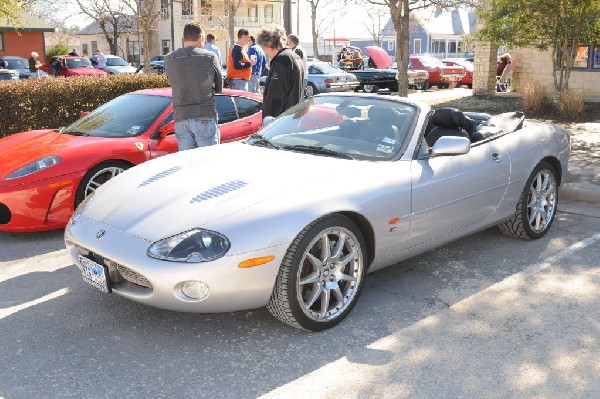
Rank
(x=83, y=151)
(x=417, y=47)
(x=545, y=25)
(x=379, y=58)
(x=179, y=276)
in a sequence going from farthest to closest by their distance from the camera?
(x=417, y=47) → (x=379, y=58) → (x=545, y=25) → (x=83, y=151) → (x=179, y=276)

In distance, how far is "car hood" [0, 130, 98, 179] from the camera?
18.8ft

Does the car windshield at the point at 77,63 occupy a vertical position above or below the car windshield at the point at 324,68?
above

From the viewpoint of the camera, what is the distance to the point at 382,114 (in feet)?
15.2

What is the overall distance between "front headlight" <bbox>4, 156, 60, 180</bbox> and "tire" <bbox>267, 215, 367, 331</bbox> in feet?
9.97

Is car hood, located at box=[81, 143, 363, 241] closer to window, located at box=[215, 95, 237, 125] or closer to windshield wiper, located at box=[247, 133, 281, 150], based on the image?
windshield wiper, located at box=[247, 133, 281, 150]

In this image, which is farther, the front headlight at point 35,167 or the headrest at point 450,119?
the front headlight at point 35,167

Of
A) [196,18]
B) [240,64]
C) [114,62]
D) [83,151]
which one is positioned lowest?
[83,151]

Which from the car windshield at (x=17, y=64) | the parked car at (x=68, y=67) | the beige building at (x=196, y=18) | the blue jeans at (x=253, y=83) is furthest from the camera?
the beige building at (x=196, y=18)

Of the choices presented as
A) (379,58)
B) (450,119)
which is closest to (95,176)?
(450,119)

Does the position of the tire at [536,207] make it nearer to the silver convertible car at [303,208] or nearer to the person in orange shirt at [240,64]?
the silver convertible car at [303,208]

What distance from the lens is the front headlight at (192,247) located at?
11.0ft

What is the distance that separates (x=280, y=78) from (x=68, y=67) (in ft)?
82.2

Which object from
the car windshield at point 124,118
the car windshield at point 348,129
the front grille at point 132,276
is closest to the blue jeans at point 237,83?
the car windshield at point 124,118

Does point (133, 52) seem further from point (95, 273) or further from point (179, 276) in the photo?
point (179, 276)
